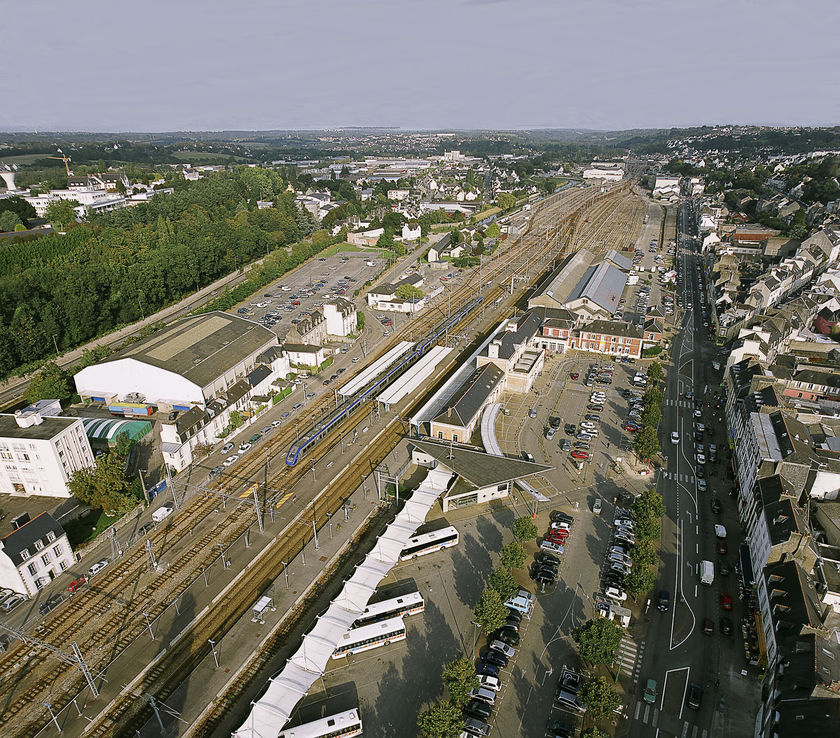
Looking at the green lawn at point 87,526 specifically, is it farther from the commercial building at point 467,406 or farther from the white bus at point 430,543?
the commercial building at point 467,406

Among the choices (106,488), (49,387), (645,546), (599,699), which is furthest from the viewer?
(49,387)

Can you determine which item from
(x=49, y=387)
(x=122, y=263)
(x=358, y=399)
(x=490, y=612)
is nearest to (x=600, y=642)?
(x=490, y=612)

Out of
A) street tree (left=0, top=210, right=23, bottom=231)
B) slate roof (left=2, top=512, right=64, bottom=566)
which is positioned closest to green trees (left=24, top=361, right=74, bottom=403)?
slate roof (left=2, top=512, right=64, bottom=566)

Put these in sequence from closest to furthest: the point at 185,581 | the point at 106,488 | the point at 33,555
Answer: the point at 33,555 → the point at 185,581 → the point at 106,488

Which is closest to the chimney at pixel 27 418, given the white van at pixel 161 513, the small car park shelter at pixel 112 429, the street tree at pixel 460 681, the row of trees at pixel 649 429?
the small car park shelter at pixel 112 429

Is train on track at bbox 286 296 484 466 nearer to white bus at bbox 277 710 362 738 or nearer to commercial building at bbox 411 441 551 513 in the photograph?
commercial building at bbox 411 441 551 513

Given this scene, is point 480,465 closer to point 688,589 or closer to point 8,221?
point 688,589

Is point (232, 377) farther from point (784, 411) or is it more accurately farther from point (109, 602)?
point (784, 411)
